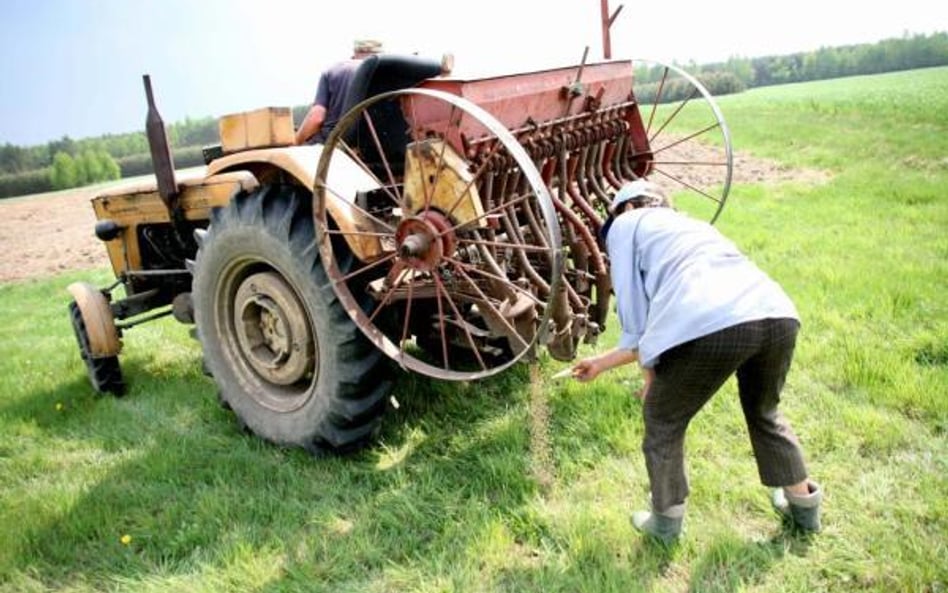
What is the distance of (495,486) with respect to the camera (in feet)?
10.5

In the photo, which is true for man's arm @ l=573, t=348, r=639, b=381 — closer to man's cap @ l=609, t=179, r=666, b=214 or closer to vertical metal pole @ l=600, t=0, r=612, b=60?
man's cap @ l=609, t=179, r=666, b=214

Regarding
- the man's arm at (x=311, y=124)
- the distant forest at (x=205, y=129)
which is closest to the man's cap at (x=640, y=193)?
the man's arm at (x=311, y=124)

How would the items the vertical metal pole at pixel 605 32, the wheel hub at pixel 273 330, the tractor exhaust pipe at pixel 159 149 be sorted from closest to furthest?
the wheel hub at pixel 273 330
the tractor exhaust pipe at pixel 159 149
the vertical metal pole at pixel 605 32

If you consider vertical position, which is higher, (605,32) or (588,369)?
(605,32)

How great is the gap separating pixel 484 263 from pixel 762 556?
1.56 m

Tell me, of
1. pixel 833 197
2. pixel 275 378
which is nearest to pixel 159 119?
pixel 275 378

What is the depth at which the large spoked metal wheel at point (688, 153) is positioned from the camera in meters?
4.18

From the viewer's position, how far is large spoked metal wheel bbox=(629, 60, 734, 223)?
4180mm

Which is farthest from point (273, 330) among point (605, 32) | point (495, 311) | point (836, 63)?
point (836, 63)

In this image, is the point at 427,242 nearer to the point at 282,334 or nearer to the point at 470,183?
the point at 470,183

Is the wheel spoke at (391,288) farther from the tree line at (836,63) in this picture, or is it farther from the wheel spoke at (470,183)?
the tree line at (836,63)

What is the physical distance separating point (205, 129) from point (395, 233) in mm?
42160

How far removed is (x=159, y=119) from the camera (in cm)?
404

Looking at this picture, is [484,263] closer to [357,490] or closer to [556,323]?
[556,323]
